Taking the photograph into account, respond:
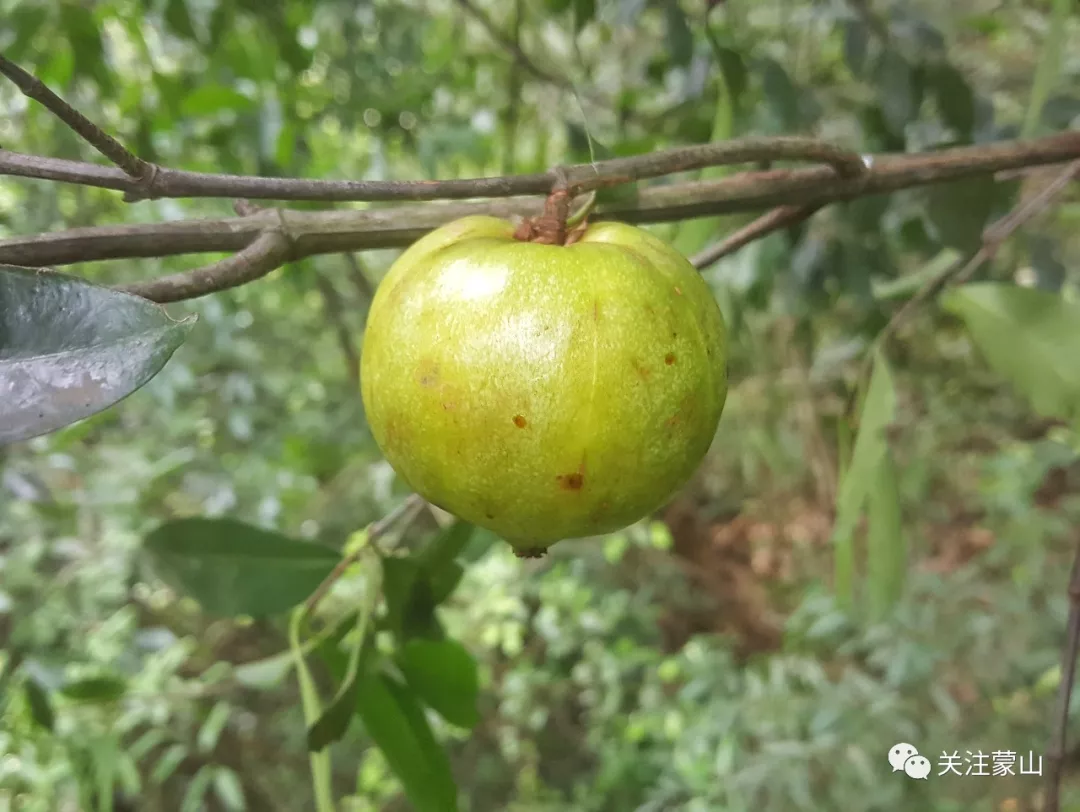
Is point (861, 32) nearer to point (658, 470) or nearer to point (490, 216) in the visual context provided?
point (490, 216)

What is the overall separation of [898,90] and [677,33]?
281 millimetres

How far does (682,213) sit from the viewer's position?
568mm

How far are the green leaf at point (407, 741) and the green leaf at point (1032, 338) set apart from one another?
599 mm

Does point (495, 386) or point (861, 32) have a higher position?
point (861, 32)

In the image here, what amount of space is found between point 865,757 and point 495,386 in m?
1.25

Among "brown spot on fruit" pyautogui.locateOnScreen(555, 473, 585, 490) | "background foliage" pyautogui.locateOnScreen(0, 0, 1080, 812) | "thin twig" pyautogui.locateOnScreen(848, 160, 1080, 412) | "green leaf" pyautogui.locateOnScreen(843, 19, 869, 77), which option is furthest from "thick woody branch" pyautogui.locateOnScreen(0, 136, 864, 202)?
"green leaf" pyautogui.locateOnScreen(843, 19, 869, 77)

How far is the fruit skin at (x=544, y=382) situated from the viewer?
38 cm

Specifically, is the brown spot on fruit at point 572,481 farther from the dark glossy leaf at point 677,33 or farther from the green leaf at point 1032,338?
the dark glossy leaf at point 677,33

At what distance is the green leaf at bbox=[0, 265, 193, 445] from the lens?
0.97ft

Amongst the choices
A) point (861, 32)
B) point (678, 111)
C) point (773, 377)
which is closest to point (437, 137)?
point (678, 111)

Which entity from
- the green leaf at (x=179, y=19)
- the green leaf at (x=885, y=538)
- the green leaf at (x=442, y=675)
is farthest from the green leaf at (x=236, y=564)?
the green leaf at (x=179, y=19)

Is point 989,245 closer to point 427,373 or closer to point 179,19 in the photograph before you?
point 427,373

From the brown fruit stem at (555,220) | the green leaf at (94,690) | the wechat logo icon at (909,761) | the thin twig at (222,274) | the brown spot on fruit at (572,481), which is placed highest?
the brown fruit stem at (555,220)

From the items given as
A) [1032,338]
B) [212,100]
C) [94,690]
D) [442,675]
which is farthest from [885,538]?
[212,100]
